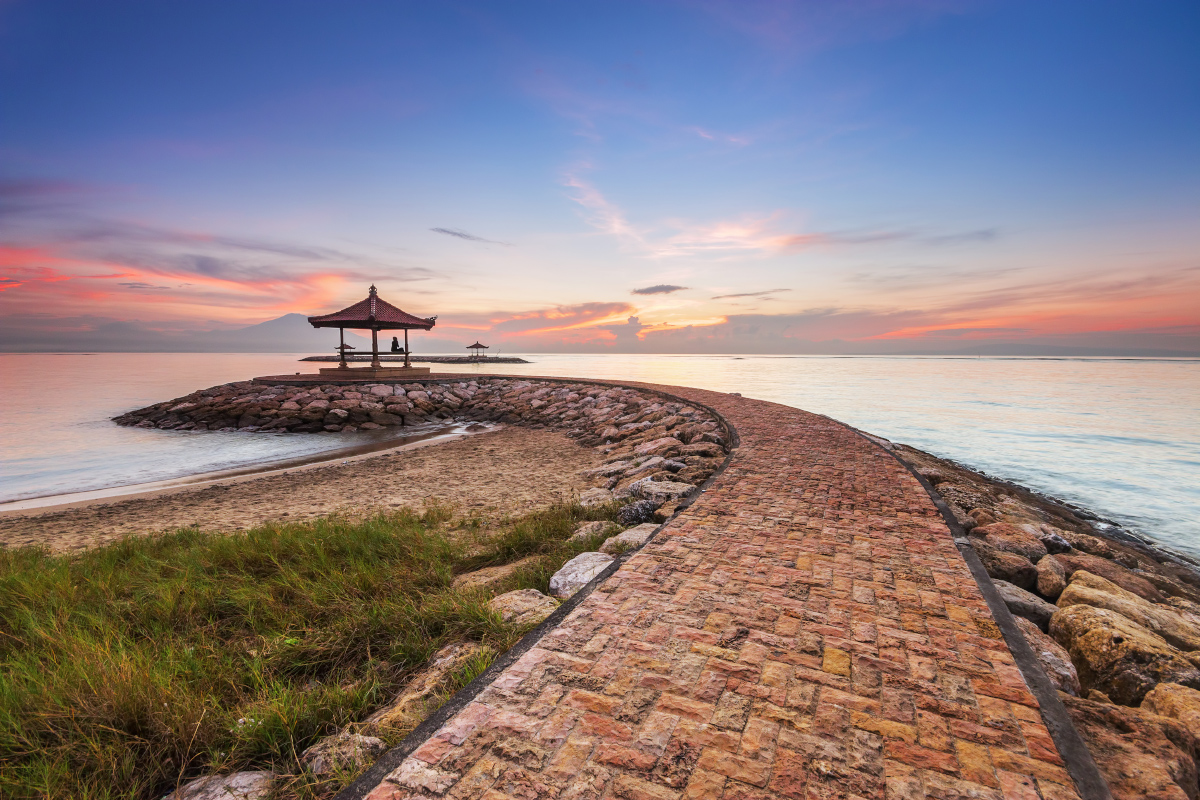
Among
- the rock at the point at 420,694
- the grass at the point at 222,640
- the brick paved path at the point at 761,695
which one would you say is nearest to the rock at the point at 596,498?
the grass at the point at 222,640

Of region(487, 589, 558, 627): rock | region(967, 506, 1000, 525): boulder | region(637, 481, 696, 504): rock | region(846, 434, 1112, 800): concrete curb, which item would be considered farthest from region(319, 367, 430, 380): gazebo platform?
region(846, 434, 1112, 800): concrete curb

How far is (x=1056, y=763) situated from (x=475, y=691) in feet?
7.66

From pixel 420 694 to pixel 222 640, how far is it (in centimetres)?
193

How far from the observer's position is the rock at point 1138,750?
190 cm

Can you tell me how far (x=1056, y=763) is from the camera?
6.04ft

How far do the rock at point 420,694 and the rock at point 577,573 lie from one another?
0.85m

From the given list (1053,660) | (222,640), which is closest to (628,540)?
Result: (1053,660)

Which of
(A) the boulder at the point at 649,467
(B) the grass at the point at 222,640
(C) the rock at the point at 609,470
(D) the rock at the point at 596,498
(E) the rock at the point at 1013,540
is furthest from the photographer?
(C) the rock at the point at 609,470

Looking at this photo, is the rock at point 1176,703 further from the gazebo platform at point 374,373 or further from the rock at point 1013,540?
the gazebo platform at point 374,373

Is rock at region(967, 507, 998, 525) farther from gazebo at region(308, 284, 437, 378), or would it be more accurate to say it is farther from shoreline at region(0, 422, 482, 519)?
gazebo at region(308, 284, 437, 378)

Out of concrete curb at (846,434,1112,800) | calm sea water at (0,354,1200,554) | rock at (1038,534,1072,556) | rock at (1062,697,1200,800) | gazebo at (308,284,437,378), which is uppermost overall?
gazebo at (308,284,437,378)

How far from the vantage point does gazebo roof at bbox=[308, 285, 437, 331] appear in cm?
2169

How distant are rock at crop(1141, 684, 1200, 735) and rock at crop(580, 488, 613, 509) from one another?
177 inches

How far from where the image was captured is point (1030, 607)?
3.54 metres
